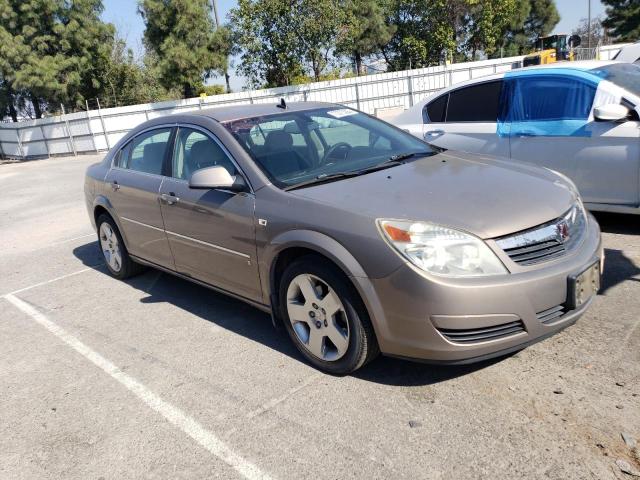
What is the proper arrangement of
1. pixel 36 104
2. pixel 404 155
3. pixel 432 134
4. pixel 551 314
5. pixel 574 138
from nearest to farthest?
pixel 551 314 → pixel 404 155 → pixel 574 138 → pixel 432 134 → pixel 36 104

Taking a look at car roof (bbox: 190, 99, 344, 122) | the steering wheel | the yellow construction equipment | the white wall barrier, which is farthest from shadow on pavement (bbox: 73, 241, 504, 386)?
the white wall barrier

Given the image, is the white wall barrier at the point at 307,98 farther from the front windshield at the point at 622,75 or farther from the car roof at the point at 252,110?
the car roof at the point at 252,110

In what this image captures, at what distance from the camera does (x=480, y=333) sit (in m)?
2.83

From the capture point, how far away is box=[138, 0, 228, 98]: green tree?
25953 millimetres

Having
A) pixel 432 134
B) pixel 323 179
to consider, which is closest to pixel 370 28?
pixel 432 134

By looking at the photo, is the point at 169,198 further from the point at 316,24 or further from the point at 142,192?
the point at 316,24

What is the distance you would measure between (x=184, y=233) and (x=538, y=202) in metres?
2.49

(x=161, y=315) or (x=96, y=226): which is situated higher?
(x=96, y=226)

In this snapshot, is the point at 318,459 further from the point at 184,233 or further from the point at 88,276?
the point at 88,276

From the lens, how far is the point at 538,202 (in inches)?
124

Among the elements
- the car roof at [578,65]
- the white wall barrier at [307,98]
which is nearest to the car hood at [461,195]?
the car roof at [578,65]

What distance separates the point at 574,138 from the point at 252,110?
2.98 meters

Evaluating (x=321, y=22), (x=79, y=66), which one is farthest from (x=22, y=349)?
(x=79, y=66)

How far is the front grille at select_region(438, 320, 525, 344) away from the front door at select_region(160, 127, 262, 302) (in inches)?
53.9
